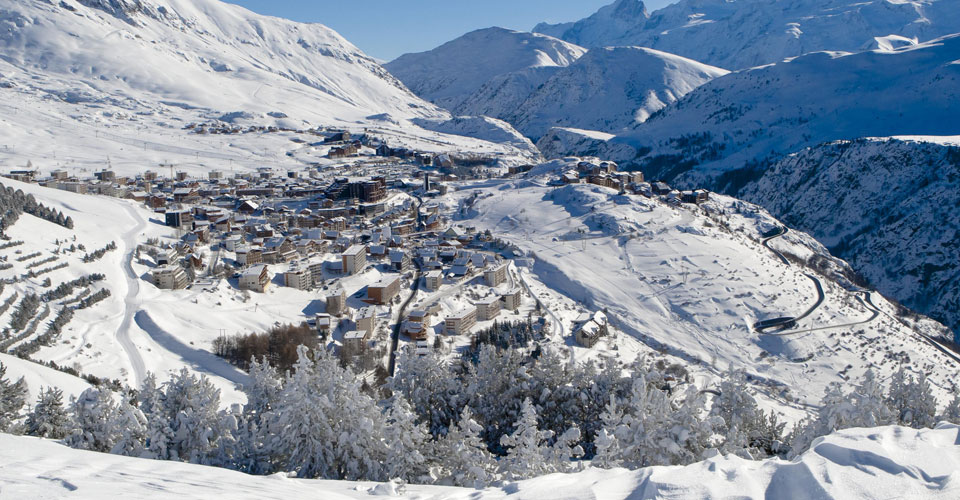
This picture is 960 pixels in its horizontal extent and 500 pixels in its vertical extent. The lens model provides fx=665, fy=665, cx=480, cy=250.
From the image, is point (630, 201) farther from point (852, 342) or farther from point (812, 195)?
point (812, 195)

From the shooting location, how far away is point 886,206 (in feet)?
206

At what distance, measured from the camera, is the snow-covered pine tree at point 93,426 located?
455 inches

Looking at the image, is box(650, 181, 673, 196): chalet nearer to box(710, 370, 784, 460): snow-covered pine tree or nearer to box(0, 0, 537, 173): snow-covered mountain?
box(0, 0, 537, 173): snow-covered mountain

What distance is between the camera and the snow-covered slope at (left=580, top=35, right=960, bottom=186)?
305 ft

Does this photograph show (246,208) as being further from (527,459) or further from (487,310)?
(527,459)

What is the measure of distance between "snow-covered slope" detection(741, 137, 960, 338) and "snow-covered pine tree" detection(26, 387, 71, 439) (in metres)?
51.5

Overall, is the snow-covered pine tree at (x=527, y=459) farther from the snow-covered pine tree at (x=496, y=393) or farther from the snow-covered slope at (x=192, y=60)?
the snow-covered slope at (x=192, y=60)

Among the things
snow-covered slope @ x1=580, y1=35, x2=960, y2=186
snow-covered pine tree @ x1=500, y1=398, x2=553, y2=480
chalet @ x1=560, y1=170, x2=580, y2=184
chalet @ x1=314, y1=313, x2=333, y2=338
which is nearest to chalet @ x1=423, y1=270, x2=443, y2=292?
chalet @ x1=314, y1=313, x2=333, y2=338

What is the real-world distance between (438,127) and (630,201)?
3069 inches

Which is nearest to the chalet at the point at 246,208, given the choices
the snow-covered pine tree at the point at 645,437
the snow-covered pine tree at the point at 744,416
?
the snow-covered pine tree at the point at 744,416

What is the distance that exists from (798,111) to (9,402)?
109 m

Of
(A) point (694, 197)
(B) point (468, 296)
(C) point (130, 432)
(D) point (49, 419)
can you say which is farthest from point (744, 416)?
(A) point (694, 197)

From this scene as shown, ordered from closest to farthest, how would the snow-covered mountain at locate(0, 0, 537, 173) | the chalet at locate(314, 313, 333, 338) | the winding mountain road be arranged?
the winding mountain road, the chalet at locate(314, 313, 333, 338), the snow-covered mountain at locate(0, 0, 537, 173)

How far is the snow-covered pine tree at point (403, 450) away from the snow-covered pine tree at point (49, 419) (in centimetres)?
645
